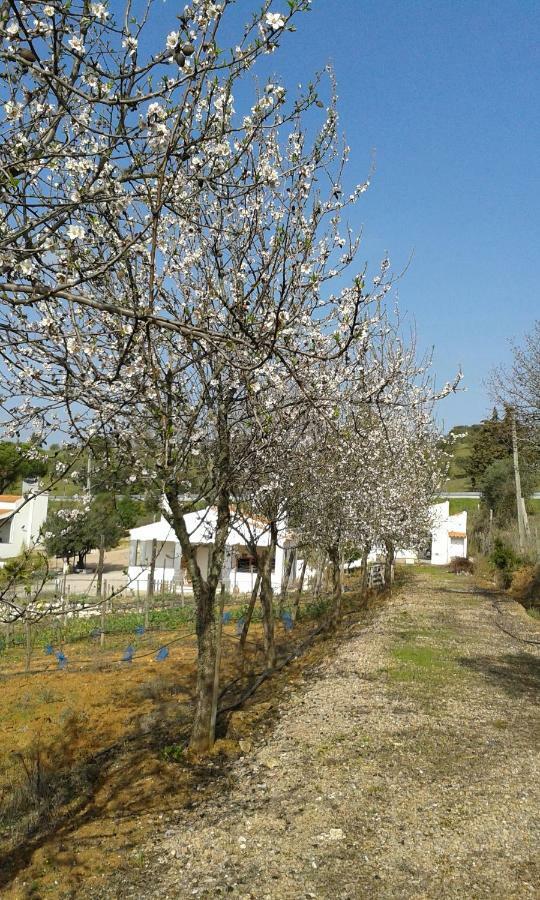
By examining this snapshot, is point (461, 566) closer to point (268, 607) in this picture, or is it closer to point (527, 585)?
point (527, 585)

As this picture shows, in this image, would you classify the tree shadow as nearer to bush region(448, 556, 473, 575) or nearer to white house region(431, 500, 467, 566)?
bush region(448, 556, 473, 575)

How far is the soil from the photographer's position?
15.1 ft

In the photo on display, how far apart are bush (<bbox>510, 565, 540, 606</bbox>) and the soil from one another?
12554mm

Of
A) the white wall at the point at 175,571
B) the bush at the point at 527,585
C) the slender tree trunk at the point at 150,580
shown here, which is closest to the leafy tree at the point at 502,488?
the bush at the point at 527,585

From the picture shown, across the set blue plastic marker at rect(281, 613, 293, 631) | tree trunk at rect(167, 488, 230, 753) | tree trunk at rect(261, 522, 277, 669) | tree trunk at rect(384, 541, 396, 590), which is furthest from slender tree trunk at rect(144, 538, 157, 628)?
tree trunk at rect(384, 541, 396, 590)

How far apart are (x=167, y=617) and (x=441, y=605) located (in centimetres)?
787

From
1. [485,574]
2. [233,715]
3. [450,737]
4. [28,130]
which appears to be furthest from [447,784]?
[485,574]

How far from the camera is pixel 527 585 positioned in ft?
78.4

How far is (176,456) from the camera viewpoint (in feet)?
18.7

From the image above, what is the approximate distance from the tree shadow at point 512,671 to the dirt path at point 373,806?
0.08 meters

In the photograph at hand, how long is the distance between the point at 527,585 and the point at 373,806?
1990cm

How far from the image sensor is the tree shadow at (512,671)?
32.4 ft

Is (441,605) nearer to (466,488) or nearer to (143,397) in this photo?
(143,397)

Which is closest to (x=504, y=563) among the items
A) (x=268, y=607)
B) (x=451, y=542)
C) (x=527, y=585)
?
(x=527, y=585)
